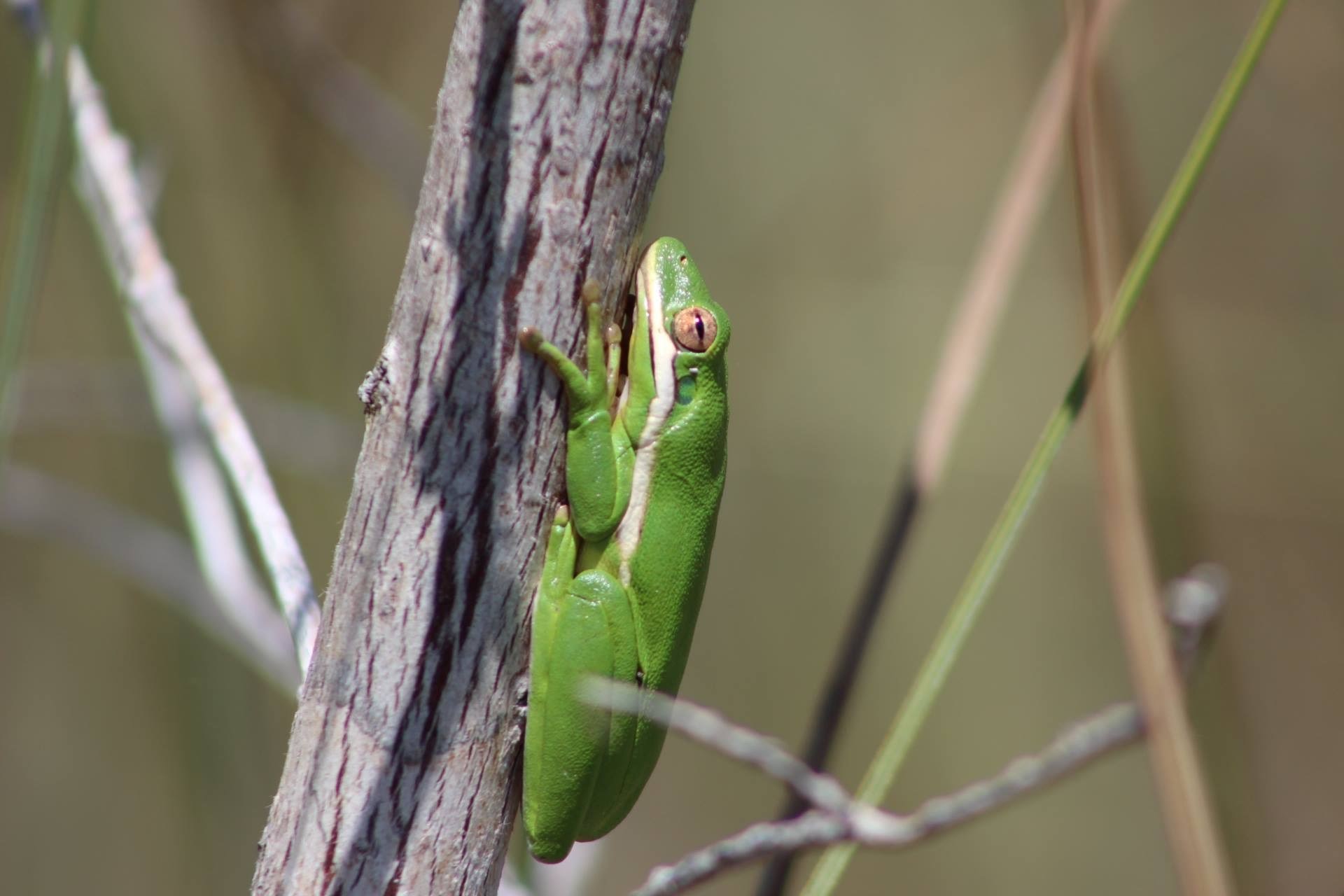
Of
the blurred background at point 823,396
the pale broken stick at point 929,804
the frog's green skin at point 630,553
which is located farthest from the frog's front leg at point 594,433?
the blurred background at point 823,396

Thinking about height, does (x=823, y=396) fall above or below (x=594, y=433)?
below

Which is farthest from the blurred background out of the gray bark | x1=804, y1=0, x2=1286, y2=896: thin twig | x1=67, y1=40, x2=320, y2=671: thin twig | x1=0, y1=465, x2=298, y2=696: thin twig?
x1=804, y1=0, x2=1286, y2=896: thin twig

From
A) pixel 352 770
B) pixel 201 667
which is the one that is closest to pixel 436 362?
pixel 352 770

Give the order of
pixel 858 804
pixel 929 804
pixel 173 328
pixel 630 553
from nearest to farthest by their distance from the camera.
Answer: pixel 929 804 < pixel 858 804 < pixel 173 328 < pixel 630 553

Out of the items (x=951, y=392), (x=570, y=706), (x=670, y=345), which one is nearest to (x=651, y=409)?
(x=670, y=345)

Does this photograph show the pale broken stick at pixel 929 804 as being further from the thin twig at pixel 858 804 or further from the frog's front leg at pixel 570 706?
the frog's front leg at pixel 570 706

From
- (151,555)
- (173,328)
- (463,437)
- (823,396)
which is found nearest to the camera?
(463,437)

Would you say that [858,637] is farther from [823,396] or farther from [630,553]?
[823,396]
